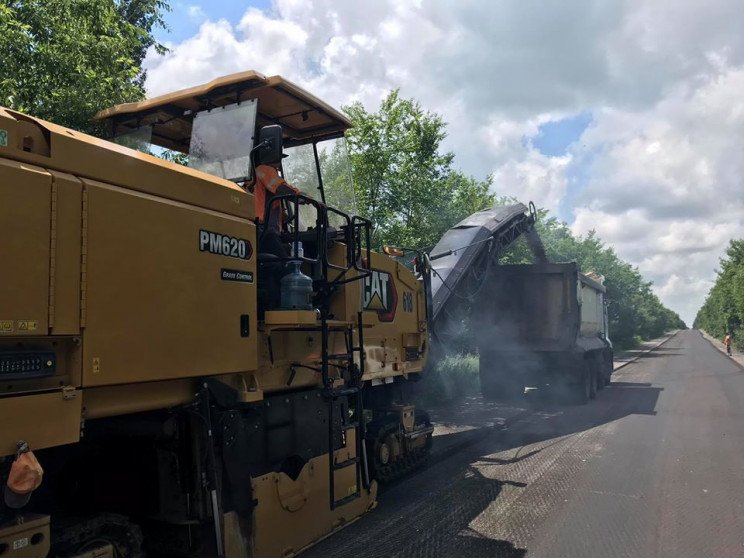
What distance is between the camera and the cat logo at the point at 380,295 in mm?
5426

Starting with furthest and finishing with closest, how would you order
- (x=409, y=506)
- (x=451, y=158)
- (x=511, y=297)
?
(x=451, y=158)
(x=511, y=297)
(x=409, y=506)

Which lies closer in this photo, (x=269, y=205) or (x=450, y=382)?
(x=269, y=205)

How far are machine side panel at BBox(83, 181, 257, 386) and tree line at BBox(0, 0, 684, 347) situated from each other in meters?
1.97

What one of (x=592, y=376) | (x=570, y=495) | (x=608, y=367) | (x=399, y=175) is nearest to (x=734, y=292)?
(x=608, y=367)

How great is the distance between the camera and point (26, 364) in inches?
96.0

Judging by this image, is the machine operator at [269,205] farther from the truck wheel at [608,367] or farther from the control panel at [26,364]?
the truck wheel at [608,367]

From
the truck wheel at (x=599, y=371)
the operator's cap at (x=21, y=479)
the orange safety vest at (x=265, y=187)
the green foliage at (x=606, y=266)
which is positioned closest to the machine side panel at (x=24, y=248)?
the operator's cap at (x=21, y=479)

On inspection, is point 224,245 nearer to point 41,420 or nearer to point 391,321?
point 41,420

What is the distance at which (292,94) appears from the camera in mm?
4539

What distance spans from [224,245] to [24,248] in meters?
1.16

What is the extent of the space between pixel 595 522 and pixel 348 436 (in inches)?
87.5

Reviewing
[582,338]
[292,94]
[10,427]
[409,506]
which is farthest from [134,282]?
[582,338]

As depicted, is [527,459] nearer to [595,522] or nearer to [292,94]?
[595,522]

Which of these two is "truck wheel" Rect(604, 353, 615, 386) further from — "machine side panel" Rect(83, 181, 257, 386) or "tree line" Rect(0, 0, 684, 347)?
"machine side panel" Rect(83, 181, 257, 386)
